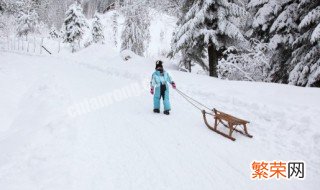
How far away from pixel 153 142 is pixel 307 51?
32.1 ft

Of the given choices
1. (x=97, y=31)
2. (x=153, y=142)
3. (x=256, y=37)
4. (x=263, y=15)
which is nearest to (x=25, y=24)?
(x=97, y=31)

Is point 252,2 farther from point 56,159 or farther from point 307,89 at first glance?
point 56,159

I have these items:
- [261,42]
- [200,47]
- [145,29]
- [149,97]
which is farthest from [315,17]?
[145,29]

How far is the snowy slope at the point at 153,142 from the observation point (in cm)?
534

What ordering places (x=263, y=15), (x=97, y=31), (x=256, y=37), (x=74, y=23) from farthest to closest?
1. (x=97, y=31)
2. (x=74, y=23)
3. (x=256, y=37)
4. (x=263, y=15)

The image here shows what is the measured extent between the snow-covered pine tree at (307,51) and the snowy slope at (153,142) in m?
2.61

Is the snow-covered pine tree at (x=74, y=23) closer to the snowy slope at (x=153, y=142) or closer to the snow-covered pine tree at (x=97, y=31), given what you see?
the snow-covered pine tree at (x=97, y=31)

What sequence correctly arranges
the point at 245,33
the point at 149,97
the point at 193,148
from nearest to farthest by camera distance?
1. the point at 193,148
2. the point at 149,97
3. the point at 245,33

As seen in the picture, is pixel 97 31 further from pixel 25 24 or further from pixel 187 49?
pixel 187 49

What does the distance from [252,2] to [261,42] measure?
219 cm

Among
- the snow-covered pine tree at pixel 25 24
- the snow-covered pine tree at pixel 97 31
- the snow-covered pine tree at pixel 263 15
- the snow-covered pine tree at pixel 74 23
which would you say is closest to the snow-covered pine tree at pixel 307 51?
the snow-covered pine tree at pixel 263 15

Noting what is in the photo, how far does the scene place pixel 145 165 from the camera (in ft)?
19.4

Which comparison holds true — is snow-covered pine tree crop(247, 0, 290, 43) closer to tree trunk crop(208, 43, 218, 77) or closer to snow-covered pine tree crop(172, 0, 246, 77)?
snow-covered pine tree crop(172, 0, 246, 77)

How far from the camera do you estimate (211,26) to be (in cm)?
1625
